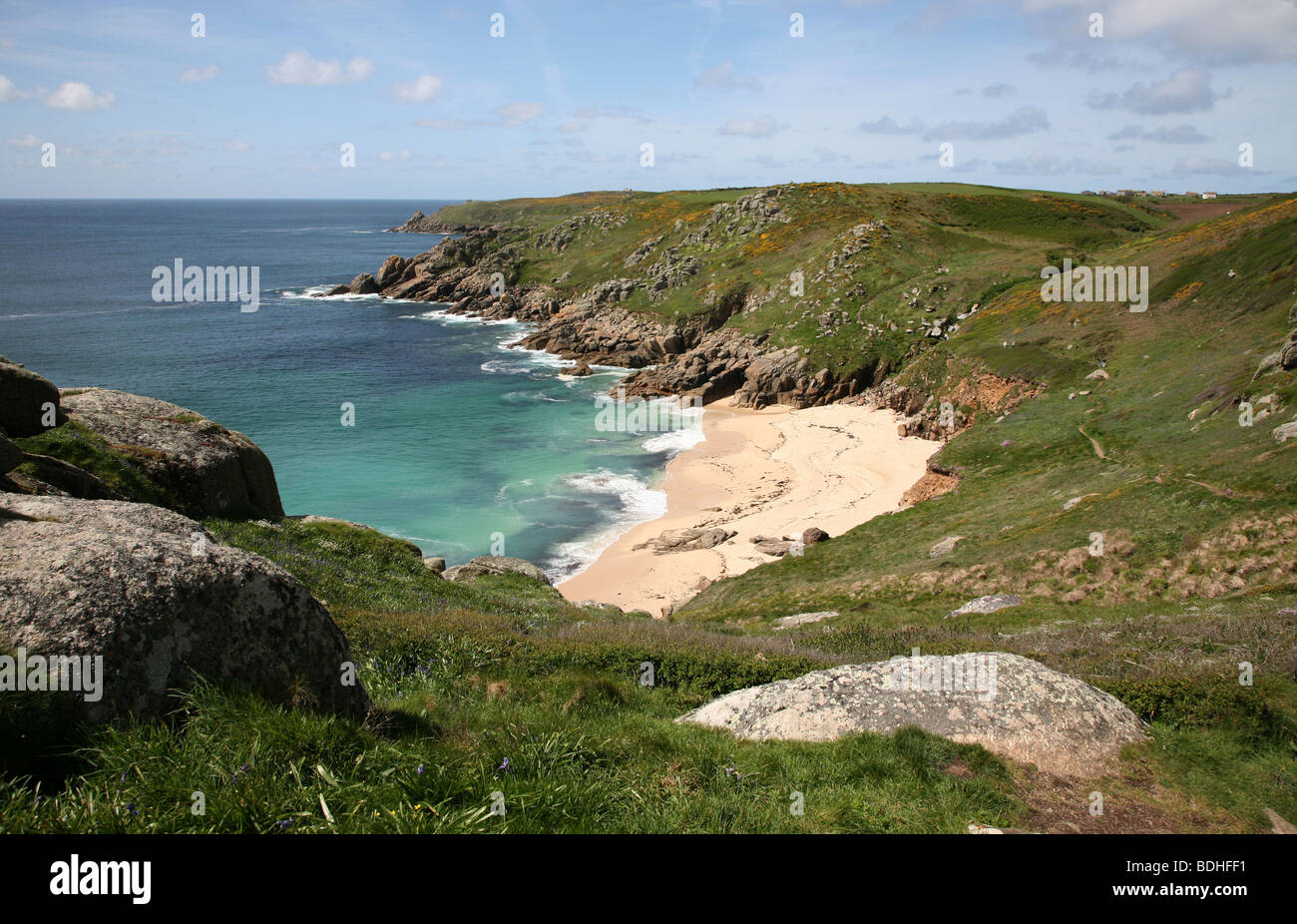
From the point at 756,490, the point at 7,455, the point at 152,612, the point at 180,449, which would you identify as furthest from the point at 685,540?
the point at 152,612

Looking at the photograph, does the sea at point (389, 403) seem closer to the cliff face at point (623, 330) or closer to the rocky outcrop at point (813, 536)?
the cliff face at point (623, 330)

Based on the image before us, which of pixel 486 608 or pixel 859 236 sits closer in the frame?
pixel 486 608

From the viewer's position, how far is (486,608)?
21.7m

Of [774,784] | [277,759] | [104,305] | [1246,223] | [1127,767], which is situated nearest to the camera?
[277,759]

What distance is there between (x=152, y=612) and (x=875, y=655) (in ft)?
46.9

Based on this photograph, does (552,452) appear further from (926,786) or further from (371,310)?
(371,310)

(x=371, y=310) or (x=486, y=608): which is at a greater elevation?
(x=371, y=310)

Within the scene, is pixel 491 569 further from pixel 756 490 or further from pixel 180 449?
pixel 756 490

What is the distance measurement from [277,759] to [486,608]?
50.7ft

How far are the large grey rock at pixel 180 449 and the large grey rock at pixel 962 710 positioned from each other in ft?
55.5

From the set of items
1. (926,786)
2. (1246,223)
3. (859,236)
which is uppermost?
(859,236)

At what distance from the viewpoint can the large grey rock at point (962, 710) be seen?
10.0 meters

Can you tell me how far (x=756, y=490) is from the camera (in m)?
50.6
